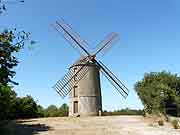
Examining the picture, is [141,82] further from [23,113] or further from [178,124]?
[23,113]

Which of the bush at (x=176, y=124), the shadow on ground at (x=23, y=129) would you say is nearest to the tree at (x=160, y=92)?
the bush at (x=176, y=124)

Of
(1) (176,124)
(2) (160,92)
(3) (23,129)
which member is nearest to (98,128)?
(3) (23,129)

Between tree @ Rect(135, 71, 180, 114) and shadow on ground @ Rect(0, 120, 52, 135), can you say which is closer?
shadow on ground @ Rect(0, 120, 52, 135)

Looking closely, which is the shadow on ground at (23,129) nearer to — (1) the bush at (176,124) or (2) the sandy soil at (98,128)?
(2) the sandy soil at (98,128)

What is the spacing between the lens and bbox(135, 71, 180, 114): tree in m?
42.7

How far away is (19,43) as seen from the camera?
1452 cm

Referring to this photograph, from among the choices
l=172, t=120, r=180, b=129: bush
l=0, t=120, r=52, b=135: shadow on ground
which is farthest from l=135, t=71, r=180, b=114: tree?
l=0, t=120, r=52, b=135: shadow on ground

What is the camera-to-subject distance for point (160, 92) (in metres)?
43.2

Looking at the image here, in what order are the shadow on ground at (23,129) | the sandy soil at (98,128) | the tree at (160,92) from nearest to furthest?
the shadow on ground at (23,129), the sandy soil at (98,128), the tree at (160,92)

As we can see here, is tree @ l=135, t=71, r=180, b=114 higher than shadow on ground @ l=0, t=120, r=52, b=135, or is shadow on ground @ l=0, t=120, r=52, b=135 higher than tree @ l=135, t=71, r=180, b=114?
tree @ l=135, t=71, r=180, b=114

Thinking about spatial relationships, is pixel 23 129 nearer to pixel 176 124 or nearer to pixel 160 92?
pixel 176 124

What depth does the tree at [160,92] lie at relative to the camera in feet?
140

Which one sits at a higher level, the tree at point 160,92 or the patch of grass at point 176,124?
the tree at point 160,92

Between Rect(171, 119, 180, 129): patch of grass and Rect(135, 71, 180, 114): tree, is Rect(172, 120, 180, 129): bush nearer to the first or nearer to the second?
Rect(171, 119, 180, 129): patch of grass
